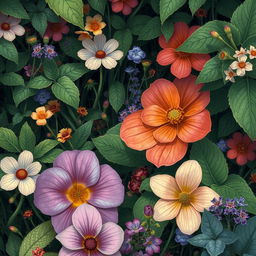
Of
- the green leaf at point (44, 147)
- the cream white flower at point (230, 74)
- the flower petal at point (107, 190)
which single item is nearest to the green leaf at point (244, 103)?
the cream white flower at point (230, 74)

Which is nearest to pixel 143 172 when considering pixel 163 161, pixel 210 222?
pixel 163 161

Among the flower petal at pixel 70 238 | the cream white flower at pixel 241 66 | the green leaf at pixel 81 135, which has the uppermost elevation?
the cream white flower at pixel 241 66

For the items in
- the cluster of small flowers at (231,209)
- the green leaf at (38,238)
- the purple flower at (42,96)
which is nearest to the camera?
the cluster of small flowers at (231,209)

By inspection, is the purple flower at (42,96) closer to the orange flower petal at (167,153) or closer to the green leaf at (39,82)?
the green leaf at (39,82)

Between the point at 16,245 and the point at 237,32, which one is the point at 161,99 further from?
the point at 16,245

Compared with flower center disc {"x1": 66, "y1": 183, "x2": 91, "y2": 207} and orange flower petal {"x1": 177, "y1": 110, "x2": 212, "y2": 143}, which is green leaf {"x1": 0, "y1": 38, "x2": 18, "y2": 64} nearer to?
flower center disc {"x1": 66, "y1": 183, "x2": 91, "y2": 207}
